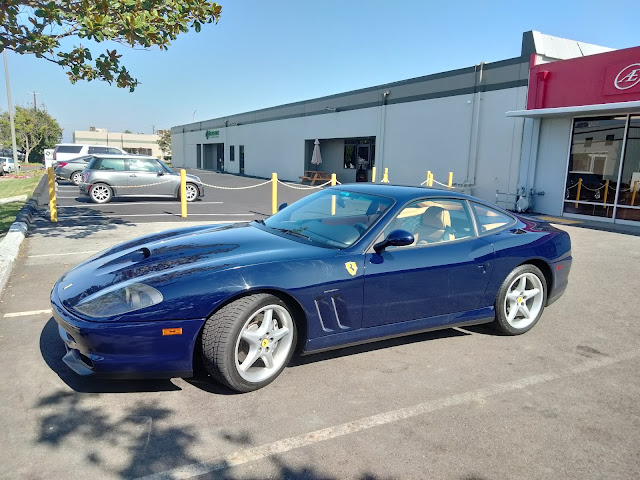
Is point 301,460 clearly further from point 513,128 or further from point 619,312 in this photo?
point 513,128

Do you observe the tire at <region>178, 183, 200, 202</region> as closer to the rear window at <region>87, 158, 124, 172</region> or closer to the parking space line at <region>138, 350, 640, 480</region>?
the rear window at <region>87, 158, 124, 172</region>

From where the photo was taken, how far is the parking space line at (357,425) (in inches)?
96.8

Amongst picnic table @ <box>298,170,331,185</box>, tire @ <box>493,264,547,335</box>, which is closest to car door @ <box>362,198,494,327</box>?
tire @ <box>493,264,547,335</box>

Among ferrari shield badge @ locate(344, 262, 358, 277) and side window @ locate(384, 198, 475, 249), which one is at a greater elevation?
side window @ locate(384, 198, 475, 249)

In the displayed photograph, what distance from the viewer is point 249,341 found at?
3.16m

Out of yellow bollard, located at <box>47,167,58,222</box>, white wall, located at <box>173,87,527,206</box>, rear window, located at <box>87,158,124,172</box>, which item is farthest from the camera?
white wall, located at <box>173,87,527,206</box>

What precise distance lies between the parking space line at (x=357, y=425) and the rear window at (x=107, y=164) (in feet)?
46.0

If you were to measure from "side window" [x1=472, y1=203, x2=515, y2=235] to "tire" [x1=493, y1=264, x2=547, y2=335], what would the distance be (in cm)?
45

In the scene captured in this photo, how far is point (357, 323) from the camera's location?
3531mm

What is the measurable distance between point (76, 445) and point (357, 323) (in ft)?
6.38

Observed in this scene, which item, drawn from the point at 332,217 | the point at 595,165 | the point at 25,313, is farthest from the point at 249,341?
the point at 595,165

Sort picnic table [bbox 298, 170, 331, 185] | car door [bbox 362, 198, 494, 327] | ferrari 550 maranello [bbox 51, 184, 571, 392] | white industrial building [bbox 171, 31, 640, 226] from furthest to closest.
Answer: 1. picnic table [bbox 298, 170, 331, 185]
2. white industrial building [bbox 171, 31, 640, 226]
3. car door [bbox 362, 198, 494, 327]
4. ferrari 550 maranello [bbox 51, 184, 571, 392]

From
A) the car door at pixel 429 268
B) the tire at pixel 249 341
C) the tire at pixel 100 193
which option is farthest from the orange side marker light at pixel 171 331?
the tire at pixel 100 193

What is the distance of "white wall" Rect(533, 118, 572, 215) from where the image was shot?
45.6ft
